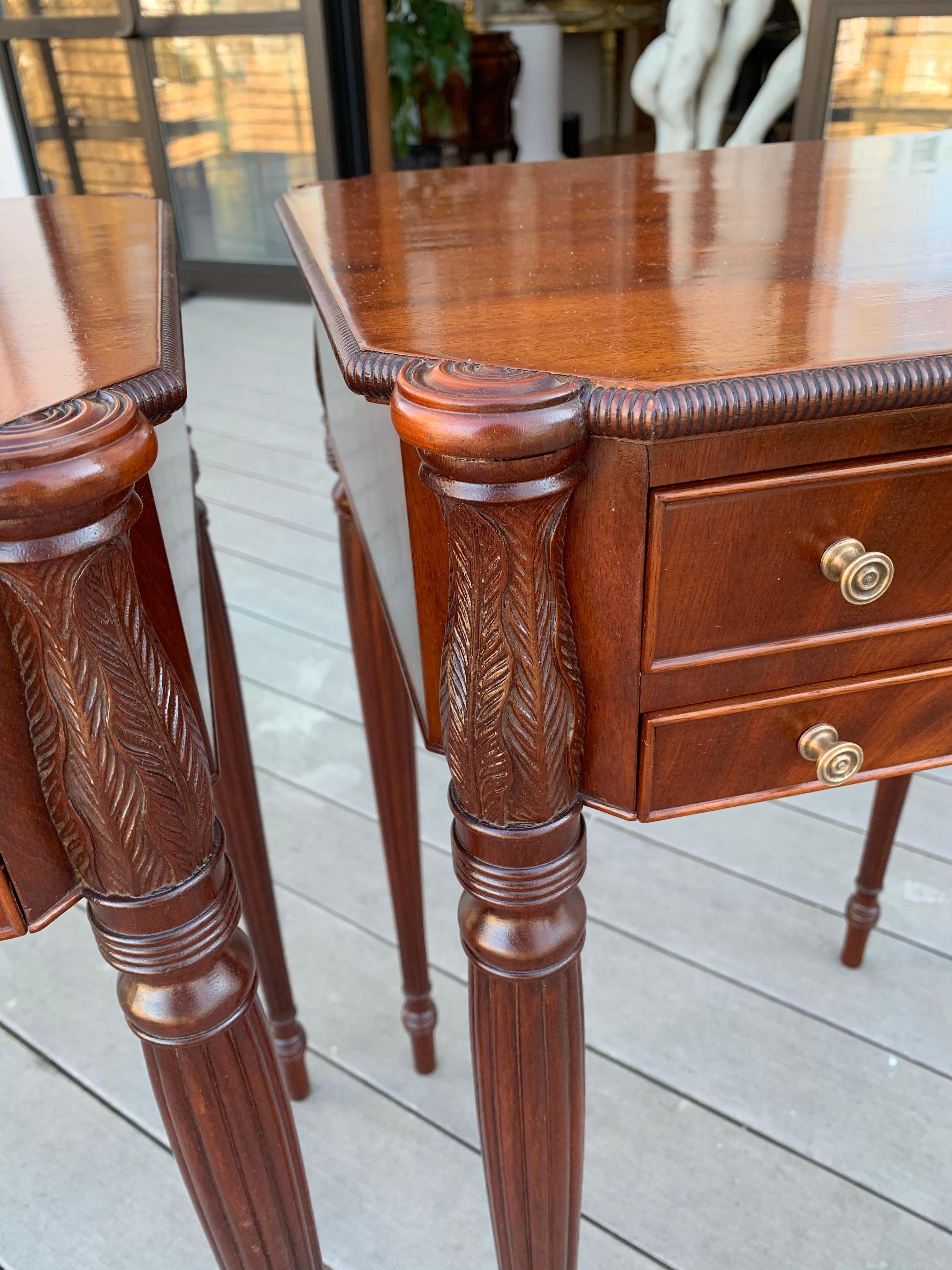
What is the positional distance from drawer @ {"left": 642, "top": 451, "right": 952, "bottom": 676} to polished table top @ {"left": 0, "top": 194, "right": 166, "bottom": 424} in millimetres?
201

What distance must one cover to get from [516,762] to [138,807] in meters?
0.14

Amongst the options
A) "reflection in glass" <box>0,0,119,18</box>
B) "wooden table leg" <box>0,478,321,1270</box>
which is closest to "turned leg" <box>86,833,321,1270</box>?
"wooden table leg" <box>0,478,321,1270</box>

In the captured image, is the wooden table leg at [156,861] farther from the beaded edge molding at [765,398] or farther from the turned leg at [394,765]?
the turned leg at [394,765]

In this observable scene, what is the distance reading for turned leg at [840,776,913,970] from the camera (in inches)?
32.4

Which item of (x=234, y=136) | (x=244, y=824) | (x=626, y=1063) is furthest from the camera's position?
(x=234, y=136)

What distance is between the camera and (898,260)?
1.51 feet

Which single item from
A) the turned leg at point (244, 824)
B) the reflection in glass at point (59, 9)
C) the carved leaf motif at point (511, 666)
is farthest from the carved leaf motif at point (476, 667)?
the reflection in glass at point (59, 9)

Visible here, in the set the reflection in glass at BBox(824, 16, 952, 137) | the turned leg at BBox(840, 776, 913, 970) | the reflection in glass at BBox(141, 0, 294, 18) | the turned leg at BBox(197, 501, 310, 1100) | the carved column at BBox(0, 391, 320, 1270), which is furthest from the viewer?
the reflection in glass at BBox(141, 0, 294, 18)

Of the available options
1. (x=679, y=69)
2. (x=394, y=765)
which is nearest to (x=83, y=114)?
(x=679, y=69)

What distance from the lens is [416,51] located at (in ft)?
9.12

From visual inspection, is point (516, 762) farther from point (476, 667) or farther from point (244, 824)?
point (244, 824)

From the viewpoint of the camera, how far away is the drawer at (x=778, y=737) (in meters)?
0.41

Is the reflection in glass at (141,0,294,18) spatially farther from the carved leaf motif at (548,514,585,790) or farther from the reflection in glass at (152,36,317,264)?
the carved leaf motif at (548,514,585,790)

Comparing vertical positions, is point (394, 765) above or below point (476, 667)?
below
